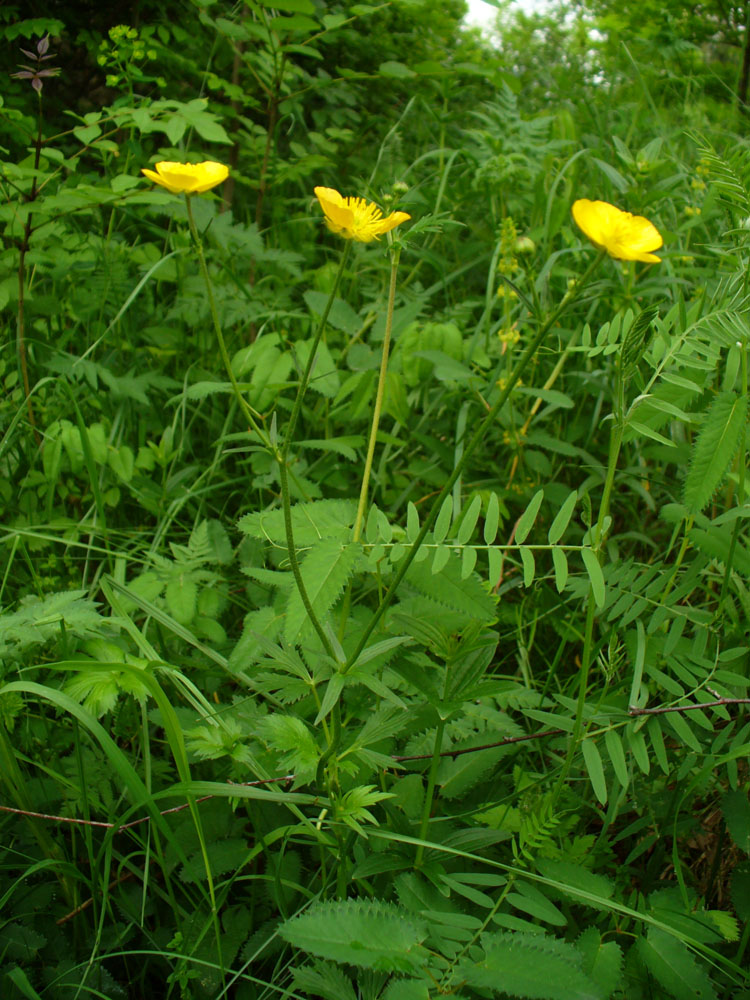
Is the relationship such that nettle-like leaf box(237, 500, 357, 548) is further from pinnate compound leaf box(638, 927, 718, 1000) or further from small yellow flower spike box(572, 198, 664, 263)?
pinnate compound leaf box(638, 927, 718, 1000)

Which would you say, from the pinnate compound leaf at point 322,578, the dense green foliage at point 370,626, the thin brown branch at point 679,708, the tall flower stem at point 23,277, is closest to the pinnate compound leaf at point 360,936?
the dense green foliage at point 370,626

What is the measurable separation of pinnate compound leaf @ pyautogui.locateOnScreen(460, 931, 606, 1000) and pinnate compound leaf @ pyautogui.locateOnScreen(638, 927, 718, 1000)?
12cm

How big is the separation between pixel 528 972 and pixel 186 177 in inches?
32.7

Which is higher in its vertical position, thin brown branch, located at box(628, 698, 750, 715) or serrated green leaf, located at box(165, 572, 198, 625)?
thin brown branch, located at box(628, 698, 750, 715)

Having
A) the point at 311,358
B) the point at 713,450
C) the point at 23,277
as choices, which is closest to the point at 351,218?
the point at 311,358

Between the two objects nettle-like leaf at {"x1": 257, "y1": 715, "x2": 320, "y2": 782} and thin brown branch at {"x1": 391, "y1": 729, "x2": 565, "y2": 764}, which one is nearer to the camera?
nettle-like leaf at {"x1": 257, "y1": 715, "x2": 320, "y2": 782}

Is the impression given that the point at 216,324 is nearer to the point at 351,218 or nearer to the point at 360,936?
the point at 351,218

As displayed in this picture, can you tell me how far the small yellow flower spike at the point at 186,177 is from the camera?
706mm

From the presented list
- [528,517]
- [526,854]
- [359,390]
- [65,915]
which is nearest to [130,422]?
[359,390]

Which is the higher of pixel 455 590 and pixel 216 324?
pixel 216 324

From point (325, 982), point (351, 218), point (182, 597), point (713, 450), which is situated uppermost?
point (351, 218)

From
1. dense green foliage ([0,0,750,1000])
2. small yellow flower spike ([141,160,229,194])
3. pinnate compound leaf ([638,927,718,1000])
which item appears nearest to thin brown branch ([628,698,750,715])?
dense green foliage ([0,0,750,1000])

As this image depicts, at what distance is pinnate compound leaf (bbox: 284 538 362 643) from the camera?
78 centimetres

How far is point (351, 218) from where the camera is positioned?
76 centimetres
